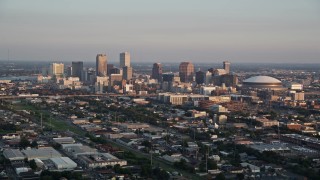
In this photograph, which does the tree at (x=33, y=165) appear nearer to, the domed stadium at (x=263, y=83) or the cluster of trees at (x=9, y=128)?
the cluster of trees at (x=9, y=128)

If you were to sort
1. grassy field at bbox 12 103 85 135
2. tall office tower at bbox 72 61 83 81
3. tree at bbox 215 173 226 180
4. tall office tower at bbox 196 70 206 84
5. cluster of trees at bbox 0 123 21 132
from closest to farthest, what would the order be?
tree at bbox 215 173 226 180 < cluster of trees at bbox 0 123 21 132 < grassy field at bbox 12 103 85 135 < tall office tower at bbox 196 70 206 84 < tall office tower at bbox 72 61 83 81

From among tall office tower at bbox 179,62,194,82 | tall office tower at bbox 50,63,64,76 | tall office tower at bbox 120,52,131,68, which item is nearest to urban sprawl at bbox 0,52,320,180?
tall office tower at bbox 179,62,194,82

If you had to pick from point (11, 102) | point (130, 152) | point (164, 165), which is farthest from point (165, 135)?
point (11, 102)

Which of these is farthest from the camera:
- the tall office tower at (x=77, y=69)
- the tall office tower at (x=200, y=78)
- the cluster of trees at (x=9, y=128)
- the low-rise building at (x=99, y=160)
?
the tall office tower at (x=77, y=69)

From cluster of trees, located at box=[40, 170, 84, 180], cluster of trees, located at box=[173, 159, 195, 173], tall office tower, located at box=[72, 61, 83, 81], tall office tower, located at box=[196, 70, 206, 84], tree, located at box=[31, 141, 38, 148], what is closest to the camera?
cluster of trees, located at box=[40, 170, 84, 180]

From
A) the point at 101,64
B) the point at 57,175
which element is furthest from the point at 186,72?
the point at 57,175

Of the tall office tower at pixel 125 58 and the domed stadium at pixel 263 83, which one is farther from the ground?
the tall office tower at pixel 125 58

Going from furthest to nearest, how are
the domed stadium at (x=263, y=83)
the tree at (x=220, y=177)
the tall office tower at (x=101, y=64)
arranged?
the tall office tower at (x=101, y=64) → the domed stadium at (x=263, y=83) → the tree at (x=220, y=177)

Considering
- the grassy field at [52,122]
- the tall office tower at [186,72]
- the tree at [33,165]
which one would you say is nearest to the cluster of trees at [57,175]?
the tree at [33,165]

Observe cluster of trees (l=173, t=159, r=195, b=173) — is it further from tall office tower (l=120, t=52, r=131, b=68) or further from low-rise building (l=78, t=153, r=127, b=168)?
tall office tower (l=120, t=52, r=131, b=68)

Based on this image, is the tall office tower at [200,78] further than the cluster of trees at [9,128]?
Yes

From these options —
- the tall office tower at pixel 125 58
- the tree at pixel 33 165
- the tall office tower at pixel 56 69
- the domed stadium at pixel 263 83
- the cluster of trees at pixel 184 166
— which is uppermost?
the tall office tower at pixel 125 58

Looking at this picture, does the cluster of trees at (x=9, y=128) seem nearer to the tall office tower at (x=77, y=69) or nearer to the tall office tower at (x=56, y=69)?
the tall office tower at (x=77, y=69)

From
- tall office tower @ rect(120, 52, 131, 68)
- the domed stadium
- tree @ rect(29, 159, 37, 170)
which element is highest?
tall office tower @ rect(120, 52, 131, 68)
